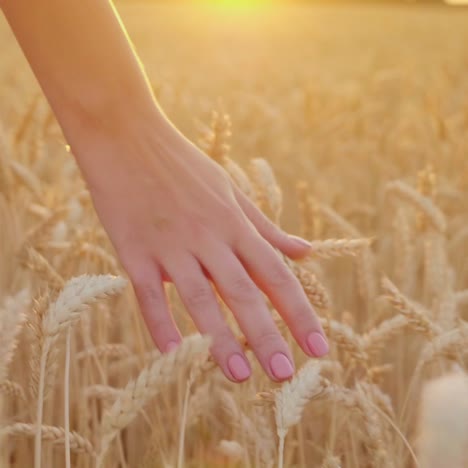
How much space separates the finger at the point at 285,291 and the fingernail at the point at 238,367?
0.08 metres

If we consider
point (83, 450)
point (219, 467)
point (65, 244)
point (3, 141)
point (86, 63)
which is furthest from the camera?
point (3, 141)

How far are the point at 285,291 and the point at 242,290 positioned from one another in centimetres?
6

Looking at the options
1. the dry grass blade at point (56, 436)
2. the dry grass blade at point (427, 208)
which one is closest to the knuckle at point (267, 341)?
the dry grass blade at point (56, 436)

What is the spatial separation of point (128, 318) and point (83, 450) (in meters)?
0.67

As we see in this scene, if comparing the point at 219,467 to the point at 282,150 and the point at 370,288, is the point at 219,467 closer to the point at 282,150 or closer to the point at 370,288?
the point at 370,288

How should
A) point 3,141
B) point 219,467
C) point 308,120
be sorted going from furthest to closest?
point 308,120 < point 3,141 < point 219,467

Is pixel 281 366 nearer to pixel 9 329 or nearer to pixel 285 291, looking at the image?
pixel 285 291

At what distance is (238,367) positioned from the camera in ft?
3.05

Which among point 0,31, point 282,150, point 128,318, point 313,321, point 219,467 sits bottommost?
point 219,467

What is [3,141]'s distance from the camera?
59.0 inches

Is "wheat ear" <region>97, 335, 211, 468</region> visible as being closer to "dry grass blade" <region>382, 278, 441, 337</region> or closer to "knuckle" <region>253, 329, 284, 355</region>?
"knuckle" <region>253, 329, 284, 355</region>

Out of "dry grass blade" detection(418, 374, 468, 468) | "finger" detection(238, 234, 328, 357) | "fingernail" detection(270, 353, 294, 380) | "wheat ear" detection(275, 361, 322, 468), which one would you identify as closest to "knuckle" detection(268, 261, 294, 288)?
"finger" detection(238, 234, 328, 357)

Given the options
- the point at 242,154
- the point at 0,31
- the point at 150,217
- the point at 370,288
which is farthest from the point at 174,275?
the point at 0,31

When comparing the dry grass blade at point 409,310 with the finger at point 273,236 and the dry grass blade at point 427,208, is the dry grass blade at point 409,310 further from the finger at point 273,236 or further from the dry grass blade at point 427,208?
the dry grass blade at point 427,208
